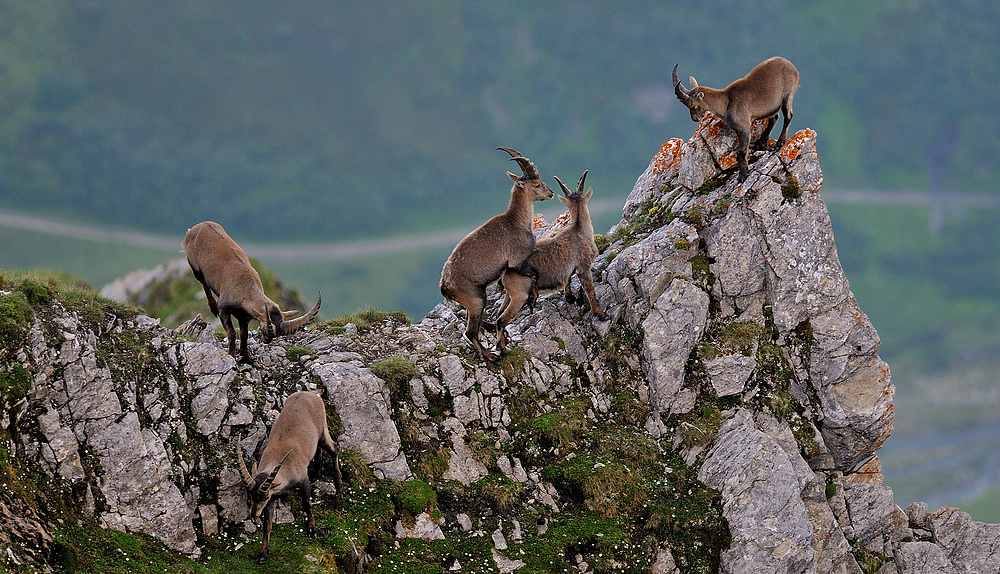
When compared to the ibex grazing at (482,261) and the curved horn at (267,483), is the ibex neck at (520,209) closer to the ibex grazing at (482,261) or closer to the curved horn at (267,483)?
the ibex grazing at (482,261)

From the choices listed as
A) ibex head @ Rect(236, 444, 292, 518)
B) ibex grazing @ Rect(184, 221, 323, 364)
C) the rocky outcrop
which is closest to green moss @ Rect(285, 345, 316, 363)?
the rocky outcrop

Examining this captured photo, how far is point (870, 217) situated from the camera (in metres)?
99.2

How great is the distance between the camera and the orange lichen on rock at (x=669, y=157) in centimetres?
2092

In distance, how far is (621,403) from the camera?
701 inches

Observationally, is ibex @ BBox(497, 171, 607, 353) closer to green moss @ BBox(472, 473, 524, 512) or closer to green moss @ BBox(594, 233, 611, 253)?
green moss @ BBox(594, 233, 611, 253)

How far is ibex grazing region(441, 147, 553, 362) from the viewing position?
58.1 feet

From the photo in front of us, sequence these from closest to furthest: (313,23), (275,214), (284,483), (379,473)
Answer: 1. (284,483)
2. (379,473)
3. (275,214)
4. (313,23)

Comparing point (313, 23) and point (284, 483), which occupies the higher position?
point (313, 23)

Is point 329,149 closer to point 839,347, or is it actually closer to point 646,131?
point 646,131

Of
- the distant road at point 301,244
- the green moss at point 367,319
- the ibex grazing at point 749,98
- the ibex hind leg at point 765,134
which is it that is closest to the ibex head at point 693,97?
the ibex grazing at point 749,98

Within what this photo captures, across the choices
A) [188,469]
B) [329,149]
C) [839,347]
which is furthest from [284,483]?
[329,149]

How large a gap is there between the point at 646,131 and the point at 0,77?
3011 inches

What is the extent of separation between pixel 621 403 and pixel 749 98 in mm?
7154

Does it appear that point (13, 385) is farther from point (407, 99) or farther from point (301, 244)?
point (407, 99)
